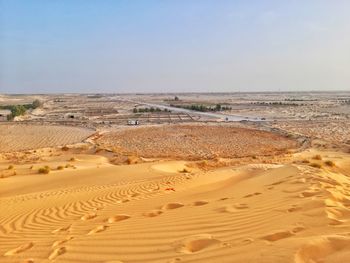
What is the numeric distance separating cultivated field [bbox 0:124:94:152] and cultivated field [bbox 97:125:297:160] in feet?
10.5

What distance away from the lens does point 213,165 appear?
2069cm

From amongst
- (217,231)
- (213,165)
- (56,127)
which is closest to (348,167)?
(213,165)

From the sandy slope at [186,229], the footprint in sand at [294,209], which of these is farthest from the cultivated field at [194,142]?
the footprint in sand at [294,209]

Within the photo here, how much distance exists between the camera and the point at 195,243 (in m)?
4.79

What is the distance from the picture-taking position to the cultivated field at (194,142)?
85.9 feet

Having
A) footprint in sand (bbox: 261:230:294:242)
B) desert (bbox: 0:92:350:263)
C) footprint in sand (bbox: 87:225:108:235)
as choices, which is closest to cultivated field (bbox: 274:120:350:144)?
desert (bbox: 0:92:350:263)

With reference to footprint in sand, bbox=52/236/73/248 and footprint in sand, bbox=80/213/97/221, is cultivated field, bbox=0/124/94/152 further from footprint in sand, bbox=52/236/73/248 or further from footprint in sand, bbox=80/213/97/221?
footprint in sand, bbox=52/236/73/248

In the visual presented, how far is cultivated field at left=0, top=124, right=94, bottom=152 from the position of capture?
3166 cm

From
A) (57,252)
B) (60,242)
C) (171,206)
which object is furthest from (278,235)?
(171,206)

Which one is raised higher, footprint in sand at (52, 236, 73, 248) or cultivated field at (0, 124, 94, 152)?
footprint in sand at (52, 236, 73, 248)

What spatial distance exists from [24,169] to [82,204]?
11.0 meters

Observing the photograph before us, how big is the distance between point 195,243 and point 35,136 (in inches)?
1343

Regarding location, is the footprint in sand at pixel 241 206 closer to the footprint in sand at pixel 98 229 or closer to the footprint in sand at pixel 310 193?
the footprint in sand at pixel 310 193

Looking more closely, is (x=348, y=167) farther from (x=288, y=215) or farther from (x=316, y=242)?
(x=316, y=242)
